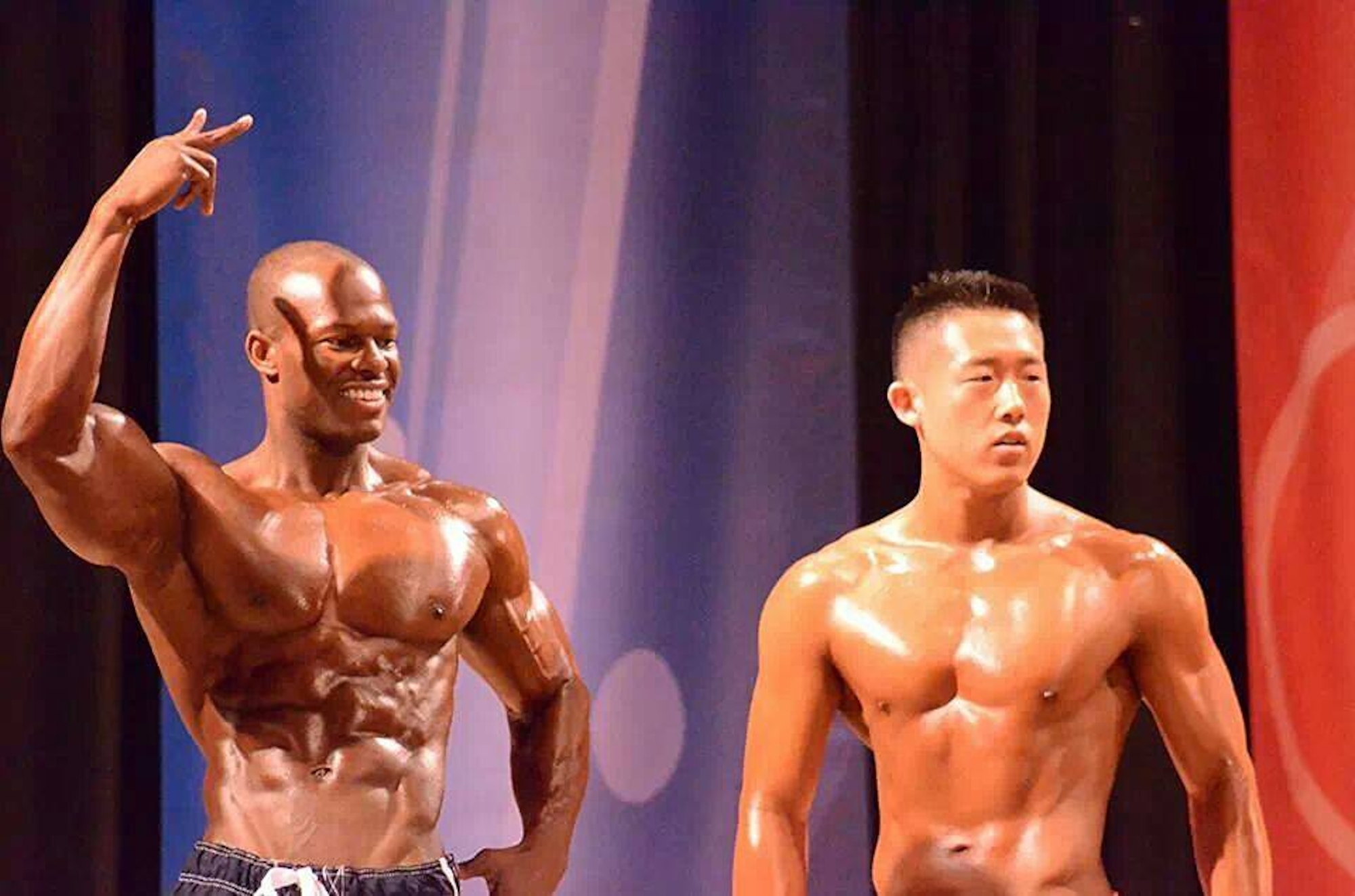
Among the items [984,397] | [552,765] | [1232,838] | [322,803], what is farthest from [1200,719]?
[322,803]

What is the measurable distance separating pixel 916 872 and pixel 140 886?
176cm

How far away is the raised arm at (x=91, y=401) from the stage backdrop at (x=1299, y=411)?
2.00 metres

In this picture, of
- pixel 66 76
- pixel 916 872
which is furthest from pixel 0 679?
pixel 916 872

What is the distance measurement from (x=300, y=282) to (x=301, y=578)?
43 centimetres

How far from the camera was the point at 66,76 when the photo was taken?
4305 mm

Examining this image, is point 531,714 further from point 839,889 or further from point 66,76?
point 66,76

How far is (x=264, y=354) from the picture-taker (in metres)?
3.38

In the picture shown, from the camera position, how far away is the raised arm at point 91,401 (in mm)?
2947

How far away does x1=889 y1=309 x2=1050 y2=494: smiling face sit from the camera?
3127mm

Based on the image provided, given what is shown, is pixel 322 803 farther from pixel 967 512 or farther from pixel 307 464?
pixel 967 512

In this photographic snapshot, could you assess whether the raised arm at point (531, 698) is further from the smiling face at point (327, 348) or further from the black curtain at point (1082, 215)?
the black curtain at point (1082, 215)

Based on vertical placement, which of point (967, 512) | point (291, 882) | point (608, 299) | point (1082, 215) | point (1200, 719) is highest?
point (1082, 215)

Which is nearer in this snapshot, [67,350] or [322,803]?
[67,350]

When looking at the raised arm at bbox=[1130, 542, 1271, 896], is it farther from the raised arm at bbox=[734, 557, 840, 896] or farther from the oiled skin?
the oiled skin
